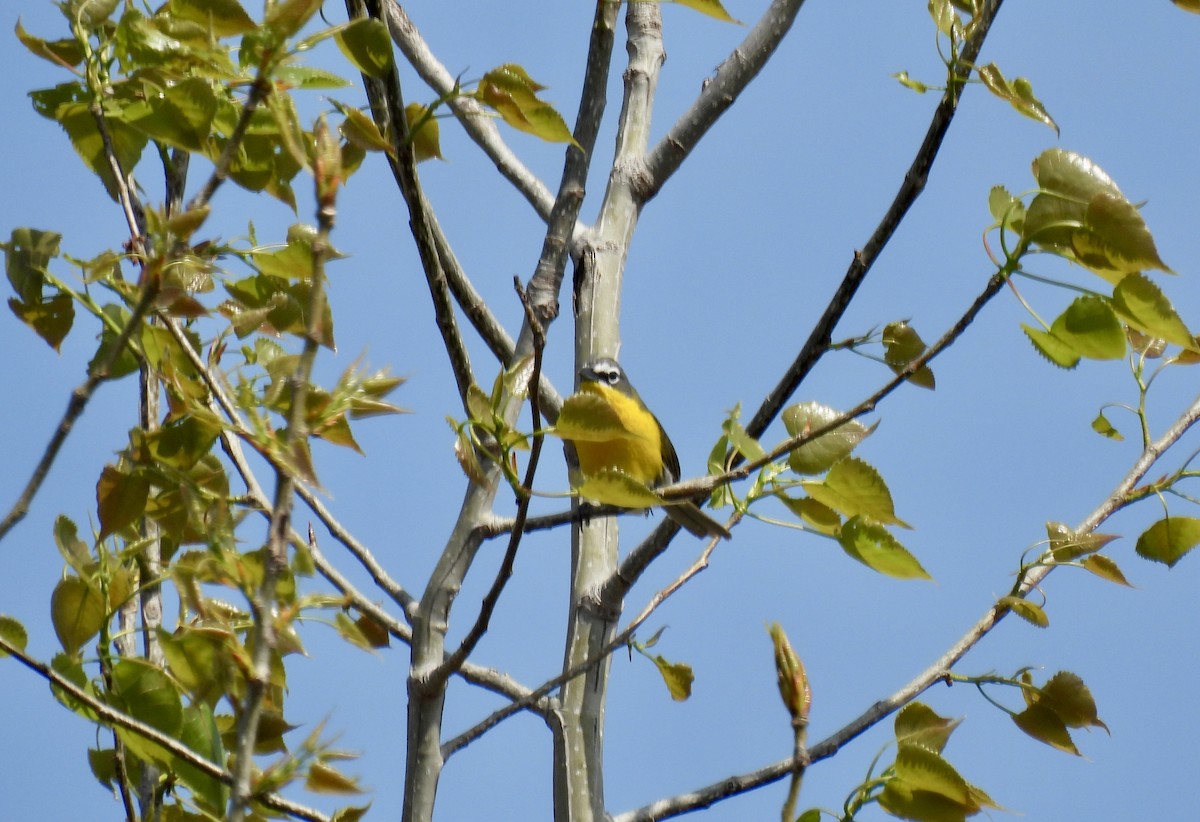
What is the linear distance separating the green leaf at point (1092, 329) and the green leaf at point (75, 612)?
1610mm

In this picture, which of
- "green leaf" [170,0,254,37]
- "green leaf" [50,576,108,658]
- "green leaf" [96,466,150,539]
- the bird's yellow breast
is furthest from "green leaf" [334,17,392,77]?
the bird's yellow breast

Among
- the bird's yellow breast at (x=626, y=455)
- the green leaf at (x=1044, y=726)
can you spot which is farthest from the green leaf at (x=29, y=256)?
the bird's yellow breast at (x=626, y=455)

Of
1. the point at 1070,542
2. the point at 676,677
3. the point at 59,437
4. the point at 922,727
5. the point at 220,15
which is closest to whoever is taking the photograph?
the point at 59,437

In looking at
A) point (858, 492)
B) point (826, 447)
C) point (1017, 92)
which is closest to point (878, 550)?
point (858, 492)

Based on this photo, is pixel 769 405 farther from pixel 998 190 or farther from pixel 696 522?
pixel 696 522

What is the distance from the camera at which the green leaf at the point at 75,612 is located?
185 centimetres

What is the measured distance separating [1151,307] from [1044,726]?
46.4 inches

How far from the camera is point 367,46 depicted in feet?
5.91

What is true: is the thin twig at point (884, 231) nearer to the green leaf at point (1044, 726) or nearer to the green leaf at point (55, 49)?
the green leaf at point (1044, 726)

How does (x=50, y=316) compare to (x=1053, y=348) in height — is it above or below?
above

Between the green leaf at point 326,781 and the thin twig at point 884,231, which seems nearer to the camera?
the green leaf at point 326,781

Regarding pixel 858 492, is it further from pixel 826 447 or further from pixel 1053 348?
pixel 1053 348

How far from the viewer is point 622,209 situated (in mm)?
4129

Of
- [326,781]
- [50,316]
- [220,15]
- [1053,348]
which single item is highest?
[220,15]
